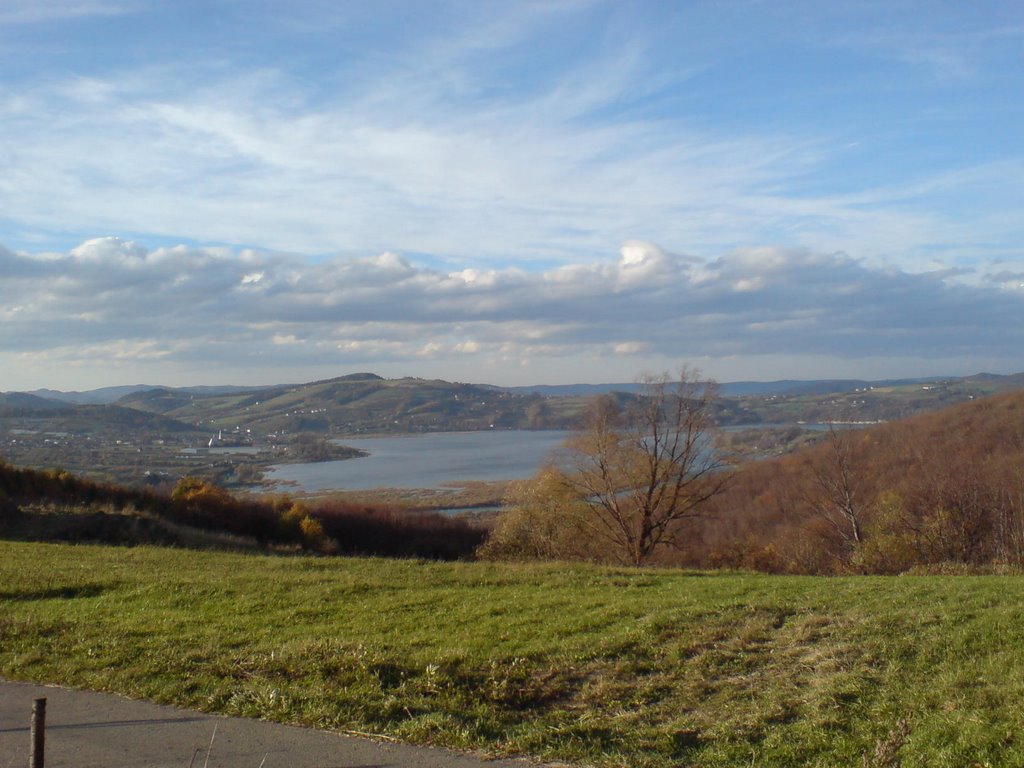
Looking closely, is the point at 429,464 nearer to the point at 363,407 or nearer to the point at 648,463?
the point at 648,463

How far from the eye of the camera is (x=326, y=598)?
11.2 meters

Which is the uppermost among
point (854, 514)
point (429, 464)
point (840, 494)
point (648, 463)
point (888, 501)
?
point (648, 463)

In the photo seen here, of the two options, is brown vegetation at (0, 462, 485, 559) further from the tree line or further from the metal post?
the metal post

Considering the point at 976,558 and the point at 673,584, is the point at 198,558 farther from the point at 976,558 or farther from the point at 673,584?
the point at 976,558

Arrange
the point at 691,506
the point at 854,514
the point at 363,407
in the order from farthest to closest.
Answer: the point at 363,407, the point at 691,506, the point at 854,514

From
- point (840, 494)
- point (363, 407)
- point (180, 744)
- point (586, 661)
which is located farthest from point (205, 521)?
point (363, 407)

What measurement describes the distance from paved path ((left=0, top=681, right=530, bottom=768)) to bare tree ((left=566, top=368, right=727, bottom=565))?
23.7 metres

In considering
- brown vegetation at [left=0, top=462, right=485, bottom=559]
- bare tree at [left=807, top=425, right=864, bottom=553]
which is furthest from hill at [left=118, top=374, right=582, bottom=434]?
bare tree at [left=807, top=425, right=864, bottom=553]

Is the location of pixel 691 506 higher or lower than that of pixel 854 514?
higher

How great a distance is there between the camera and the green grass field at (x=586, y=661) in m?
5.41

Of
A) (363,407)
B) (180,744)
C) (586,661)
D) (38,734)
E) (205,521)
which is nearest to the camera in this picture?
(38,734)

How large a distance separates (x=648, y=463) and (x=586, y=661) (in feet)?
73.0

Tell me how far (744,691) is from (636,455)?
2299 cm

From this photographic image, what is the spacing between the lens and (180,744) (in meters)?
5.62
